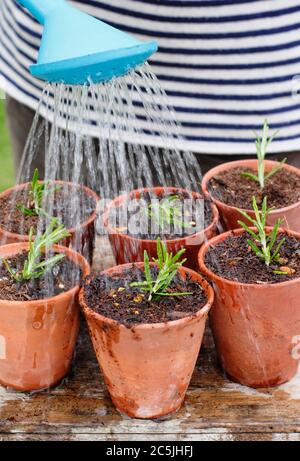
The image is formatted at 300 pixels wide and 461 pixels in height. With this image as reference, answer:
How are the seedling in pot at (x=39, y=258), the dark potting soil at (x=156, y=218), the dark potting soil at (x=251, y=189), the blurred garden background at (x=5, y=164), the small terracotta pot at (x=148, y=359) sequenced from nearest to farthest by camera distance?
1. the small terracotta pot at (x=148, y=359)
2. the seedling in pot at (x=39, y=258)
3. the dark potting soil at (x=156, y=218)
4. the dark potting soil at (x=251, y=189)
5. the blurred garden background at (x=5, y=164)

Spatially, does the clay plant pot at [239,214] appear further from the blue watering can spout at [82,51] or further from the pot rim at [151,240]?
the blue watering can spout at [82,51]

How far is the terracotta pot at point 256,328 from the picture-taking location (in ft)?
3.59

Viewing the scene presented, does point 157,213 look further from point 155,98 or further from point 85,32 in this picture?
point 85,32

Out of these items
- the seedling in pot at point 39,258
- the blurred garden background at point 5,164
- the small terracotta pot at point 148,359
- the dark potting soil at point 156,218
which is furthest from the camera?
the blurred garden background at point 5,164

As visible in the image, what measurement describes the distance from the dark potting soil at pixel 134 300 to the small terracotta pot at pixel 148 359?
0.05 ft

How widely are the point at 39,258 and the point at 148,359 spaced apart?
28 centimetres

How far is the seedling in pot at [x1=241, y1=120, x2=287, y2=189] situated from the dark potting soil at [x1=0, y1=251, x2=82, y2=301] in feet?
1.49

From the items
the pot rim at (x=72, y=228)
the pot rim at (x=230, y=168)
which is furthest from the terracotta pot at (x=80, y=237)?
the pot rim at (x=230, y=168)

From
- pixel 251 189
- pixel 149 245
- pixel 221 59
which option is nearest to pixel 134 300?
pixel 149 245

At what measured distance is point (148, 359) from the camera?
106cm

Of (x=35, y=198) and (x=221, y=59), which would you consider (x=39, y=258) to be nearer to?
(x=35, y=198)

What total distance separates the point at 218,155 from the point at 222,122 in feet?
0.37

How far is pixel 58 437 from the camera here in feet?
3.46

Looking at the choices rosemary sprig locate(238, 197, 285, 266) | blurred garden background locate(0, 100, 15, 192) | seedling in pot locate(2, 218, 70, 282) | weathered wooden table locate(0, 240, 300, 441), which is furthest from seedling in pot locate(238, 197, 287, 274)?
blurred garden background locate(0, 100, 15, 192)
